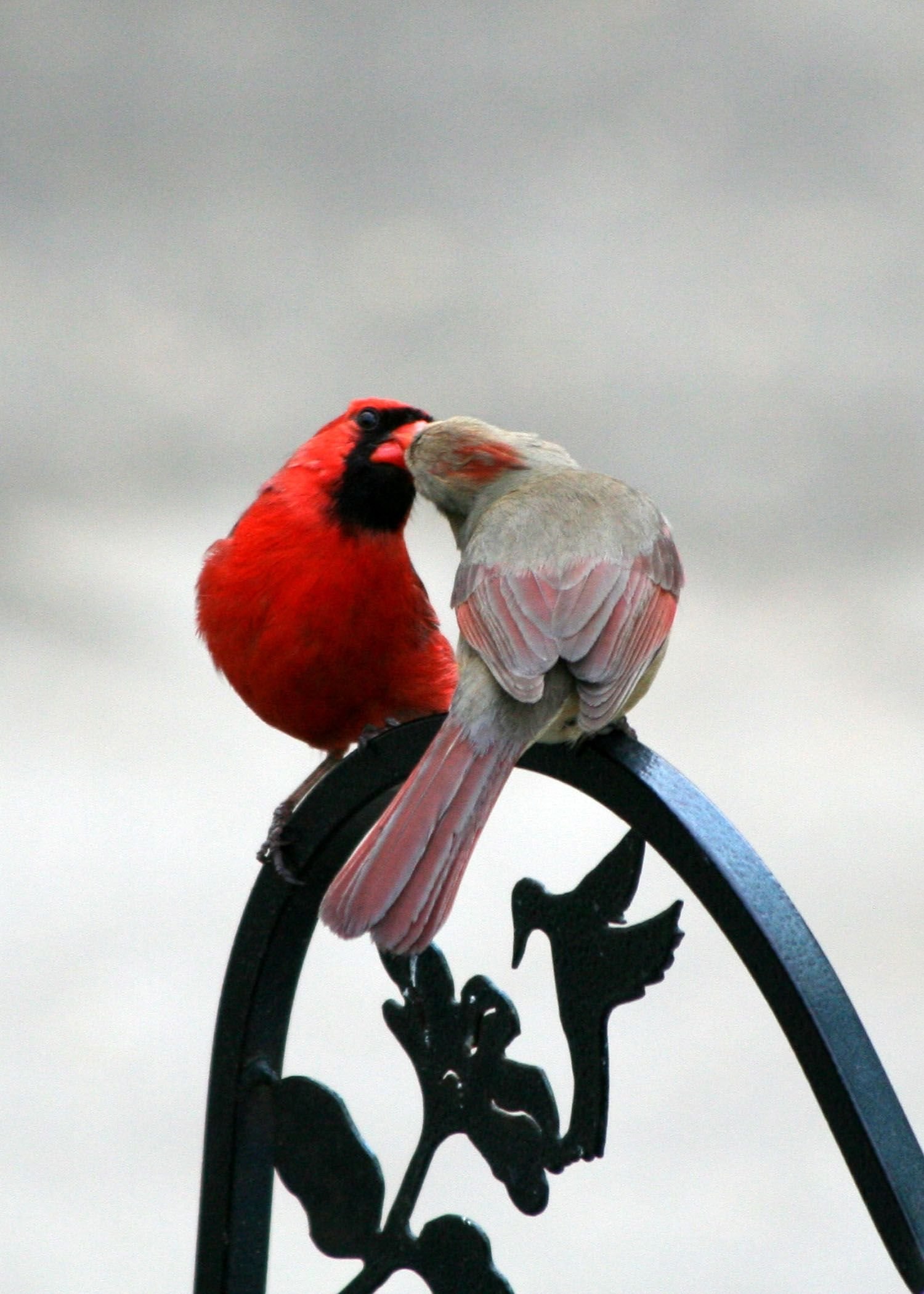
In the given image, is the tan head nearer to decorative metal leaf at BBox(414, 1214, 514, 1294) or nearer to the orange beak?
the orange beak

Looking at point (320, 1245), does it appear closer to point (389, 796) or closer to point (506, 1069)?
point (506, 1069)

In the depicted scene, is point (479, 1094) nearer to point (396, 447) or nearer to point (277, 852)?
point (277, 852)

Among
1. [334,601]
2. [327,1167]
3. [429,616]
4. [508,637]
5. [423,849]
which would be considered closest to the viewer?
[423,849]

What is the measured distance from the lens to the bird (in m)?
1.12

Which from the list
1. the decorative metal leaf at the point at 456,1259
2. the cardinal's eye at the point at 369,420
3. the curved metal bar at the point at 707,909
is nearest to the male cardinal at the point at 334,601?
the cardinal's eye at the point at 369,420

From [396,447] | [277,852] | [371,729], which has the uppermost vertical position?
[396,447]

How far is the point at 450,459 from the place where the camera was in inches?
55.6

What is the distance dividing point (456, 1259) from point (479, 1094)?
0.12 metres

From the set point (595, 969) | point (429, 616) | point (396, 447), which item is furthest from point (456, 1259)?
point (396, 447)

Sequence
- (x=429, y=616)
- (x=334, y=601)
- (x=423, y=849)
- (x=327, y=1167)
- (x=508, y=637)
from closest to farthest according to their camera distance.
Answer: (x=423, y=849)
(x=508, y=637)
(x=327, y=1167)
(x=334, y=601)
(x=429, y=616)

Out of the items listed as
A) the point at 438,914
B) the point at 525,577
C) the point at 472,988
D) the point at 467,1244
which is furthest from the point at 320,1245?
the point at 525,577

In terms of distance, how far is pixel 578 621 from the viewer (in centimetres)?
121

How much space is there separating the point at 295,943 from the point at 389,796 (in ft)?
0.58

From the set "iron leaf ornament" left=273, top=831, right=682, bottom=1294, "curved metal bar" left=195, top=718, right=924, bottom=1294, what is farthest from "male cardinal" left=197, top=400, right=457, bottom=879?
"iron leaf ornament" left=273, top=831, right=682, bottom=1294
